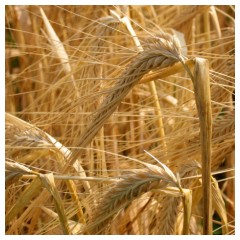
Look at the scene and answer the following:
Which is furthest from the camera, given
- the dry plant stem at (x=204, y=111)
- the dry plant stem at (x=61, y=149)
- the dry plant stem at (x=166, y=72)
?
the dry plant stem at (x=61, y=149)

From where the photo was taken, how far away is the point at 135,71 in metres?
1.04

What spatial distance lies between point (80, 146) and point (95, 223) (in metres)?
0.14

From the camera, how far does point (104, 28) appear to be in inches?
56.7

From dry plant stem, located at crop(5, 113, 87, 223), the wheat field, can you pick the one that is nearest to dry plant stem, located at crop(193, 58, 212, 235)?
the wheat field

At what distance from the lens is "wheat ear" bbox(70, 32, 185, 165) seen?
1.02m

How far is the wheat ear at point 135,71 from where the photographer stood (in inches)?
40.0

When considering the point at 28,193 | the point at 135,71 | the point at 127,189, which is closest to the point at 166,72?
the point at 135,71

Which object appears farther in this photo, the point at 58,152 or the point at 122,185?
the point at 58,152

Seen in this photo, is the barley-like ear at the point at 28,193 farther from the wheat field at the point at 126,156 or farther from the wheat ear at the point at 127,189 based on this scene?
the wheat ear at the point at 127,189

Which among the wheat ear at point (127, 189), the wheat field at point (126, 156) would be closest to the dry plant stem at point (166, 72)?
the wheat field at point (126, 156)

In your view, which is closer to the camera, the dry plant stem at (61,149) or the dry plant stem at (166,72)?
the dry plant stem at (166,72)

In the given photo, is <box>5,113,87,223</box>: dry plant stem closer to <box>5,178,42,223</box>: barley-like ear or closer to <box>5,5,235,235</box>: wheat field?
<box>5,5,235,235</box>: wheat field
